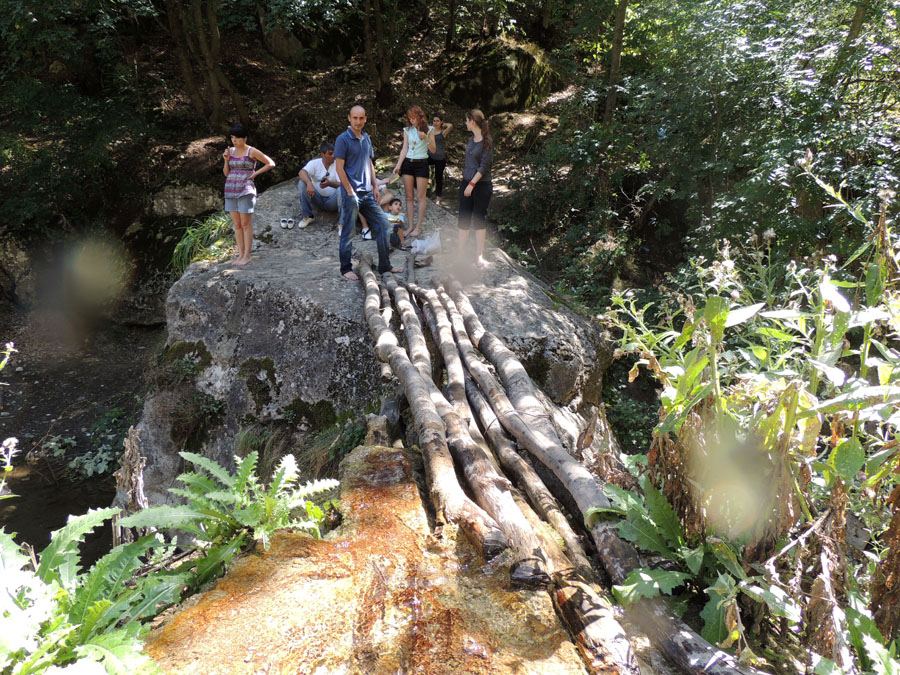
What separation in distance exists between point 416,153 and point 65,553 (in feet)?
20.9

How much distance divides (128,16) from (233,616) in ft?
50.6

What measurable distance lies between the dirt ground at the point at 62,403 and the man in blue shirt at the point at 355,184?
3.53 meters

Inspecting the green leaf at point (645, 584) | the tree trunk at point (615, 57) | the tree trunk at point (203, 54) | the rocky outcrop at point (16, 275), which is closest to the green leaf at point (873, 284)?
the green leaf at point (645, 584)

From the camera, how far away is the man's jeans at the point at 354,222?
6.04m

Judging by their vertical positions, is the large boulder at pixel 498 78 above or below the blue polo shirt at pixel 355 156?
above

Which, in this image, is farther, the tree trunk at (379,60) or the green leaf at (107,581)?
the tree trunk at (379,60)

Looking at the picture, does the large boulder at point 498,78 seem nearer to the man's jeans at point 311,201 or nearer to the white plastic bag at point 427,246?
the man's jeans at point 311,201

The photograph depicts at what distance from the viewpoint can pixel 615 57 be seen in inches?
382

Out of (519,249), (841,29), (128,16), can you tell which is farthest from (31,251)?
(841,29)

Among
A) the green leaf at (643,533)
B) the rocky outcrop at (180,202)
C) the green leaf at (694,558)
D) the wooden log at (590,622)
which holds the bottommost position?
the rocky outcrop at (180,202)

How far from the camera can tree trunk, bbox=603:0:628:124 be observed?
9334mm

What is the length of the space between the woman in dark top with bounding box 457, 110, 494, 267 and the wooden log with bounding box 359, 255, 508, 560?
2281mm

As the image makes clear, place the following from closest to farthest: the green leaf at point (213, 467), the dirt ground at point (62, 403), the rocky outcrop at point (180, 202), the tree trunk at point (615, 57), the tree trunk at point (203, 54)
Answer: the green leaf at point (213, 467), the dirt ground at point (62, 403), the tree trunk at point (615, 57), the tree trunk at point (203, 54), the rocky outcrop at point (180, 202)

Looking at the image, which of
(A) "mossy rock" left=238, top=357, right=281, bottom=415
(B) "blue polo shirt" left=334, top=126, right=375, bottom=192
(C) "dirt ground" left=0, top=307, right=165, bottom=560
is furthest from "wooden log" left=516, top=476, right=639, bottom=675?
(C) "dirt ground" left=0, top=307, right=165, bottom=560
